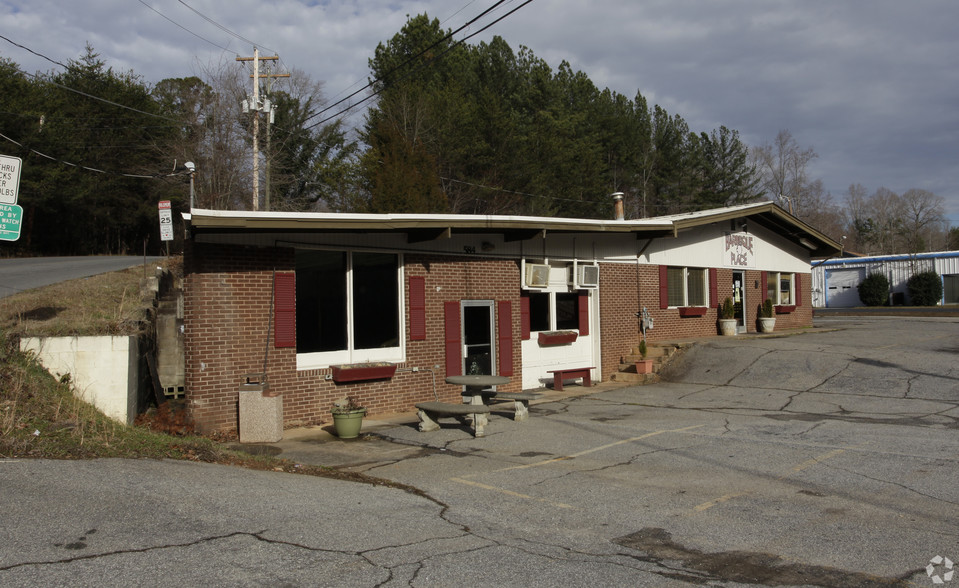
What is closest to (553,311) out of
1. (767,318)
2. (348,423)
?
(348,423)

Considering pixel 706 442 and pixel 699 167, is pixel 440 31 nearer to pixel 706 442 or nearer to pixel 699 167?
pixel 699 167

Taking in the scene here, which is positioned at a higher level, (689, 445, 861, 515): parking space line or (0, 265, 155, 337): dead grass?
(0, 265, 155, 337): dead grass

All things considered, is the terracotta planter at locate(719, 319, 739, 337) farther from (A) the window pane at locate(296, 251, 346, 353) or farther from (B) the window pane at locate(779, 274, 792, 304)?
(A) the window pane at locate(296, 251, 346, 353)

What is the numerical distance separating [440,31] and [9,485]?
3406 centimetres

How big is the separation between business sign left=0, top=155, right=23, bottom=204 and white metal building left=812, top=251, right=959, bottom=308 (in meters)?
45.2

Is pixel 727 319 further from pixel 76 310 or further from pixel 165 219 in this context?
pixel 76 310

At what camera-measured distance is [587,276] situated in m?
15.8

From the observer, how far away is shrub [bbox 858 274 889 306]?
141 feet

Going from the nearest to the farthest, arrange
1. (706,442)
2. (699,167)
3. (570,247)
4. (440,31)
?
(706,442) → (570,247) → (440,31) → (699,167)

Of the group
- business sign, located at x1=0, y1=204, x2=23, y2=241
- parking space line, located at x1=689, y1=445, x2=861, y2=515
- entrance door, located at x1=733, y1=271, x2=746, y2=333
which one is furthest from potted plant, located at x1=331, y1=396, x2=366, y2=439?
entrance door, located at x1=733, y1=271, x2=746, y2=333

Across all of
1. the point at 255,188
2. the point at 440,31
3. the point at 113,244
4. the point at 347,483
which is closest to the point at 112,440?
the point at 347,483

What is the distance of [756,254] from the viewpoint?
71.9ft

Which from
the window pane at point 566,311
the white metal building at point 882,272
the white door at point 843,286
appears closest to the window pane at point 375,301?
the window pane at point 566,311

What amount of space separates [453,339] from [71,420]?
22.0 ft
